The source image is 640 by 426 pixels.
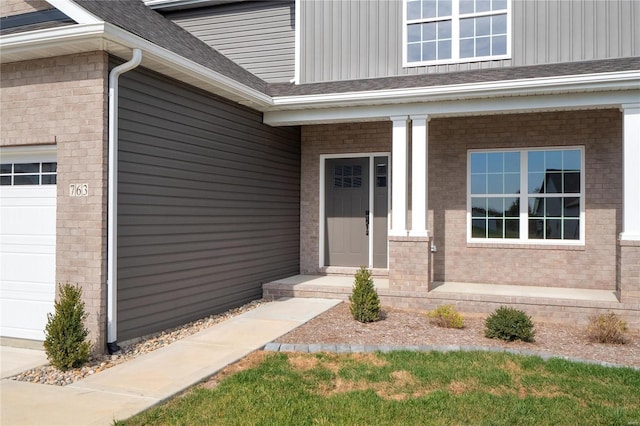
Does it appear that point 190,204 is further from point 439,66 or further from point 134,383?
point 439,66

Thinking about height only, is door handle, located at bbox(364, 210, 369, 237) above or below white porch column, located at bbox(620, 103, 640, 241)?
below

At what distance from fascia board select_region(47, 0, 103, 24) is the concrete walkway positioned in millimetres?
3666

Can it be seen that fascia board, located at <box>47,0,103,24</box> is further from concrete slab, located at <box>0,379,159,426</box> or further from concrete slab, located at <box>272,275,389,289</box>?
concrete slab, located at <box>272,275,389,289</box>

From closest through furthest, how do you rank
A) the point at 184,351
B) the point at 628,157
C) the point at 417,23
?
the point at 184,351 → the point at 628,157 → the point at 417,23

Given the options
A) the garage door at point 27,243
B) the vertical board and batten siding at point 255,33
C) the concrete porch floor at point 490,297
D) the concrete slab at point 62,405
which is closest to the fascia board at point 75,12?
the garage door at point 27,243

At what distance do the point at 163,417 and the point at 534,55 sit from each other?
8254mm

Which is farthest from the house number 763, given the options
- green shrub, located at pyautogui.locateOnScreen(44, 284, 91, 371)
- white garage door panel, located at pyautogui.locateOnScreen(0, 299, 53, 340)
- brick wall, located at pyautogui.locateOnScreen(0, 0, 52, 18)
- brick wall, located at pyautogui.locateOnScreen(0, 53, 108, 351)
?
brick wall, located at pyautogui.locateOnScreen(0, 0, 52, 18)

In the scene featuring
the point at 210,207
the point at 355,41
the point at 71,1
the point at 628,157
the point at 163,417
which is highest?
the point at 355,41

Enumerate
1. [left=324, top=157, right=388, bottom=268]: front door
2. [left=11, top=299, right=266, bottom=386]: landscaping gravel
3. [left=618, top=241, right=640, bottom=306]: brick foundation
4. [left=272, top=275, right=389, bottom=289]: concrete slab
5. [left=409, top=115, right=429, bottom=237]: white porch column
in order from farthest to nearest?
[left=324, top=157, right=388, bottom=268]: front door → [left=272, top=275, right=389, bottom=289]: concrete slab → [left=409, top=115, right=429, bottom=237]: white porch column → [left=618, top=241, right=640, bottom=306]: brick foundation → [left=11, top=299, right=266, bottom=386]: landscaping gravel

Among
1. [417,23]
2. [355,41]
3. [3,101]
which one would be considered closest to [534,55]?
[417,23]

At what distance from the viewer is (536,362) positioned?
514 centimetres

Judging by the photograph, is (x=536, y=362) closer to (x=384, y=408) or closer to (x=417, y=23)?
(x=384, y=408)

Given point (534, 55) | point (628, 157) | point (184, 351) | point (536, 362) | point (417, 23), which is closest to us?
point (536, 362)

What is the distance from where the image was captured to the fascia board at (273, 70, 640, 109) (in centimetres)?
692
